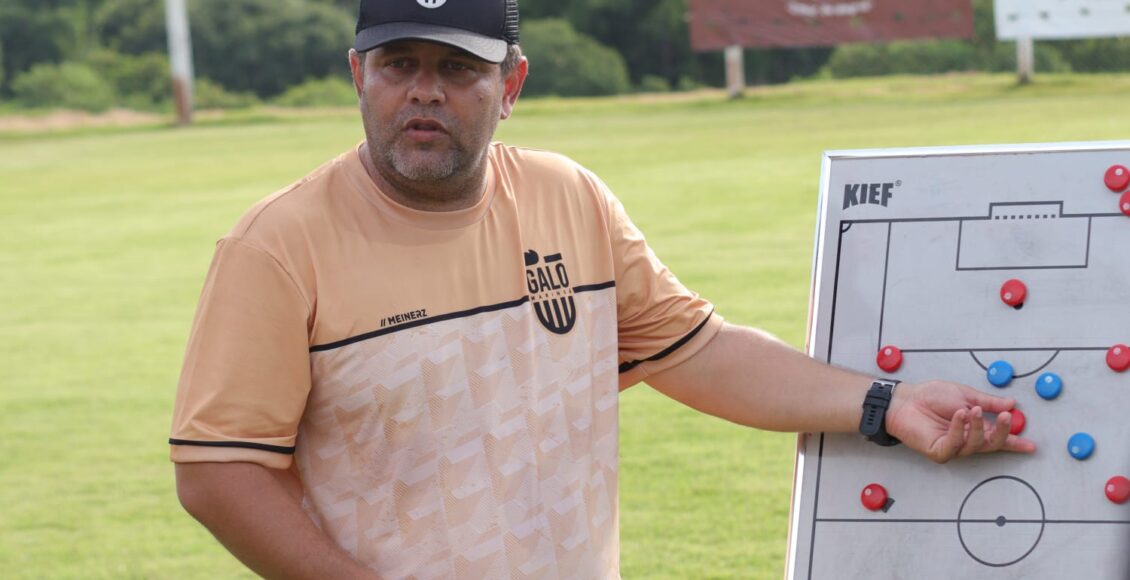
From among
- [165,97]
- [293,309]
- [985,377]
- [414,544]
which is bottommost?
[165,97]

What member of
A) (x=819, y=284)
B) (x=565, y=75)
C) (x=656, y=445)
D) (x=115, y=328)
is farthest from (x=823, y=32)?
(x=819, y=284)

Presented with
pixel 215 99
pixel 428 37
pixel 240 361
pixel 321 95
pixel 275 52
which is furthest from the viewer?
pixel 275 52

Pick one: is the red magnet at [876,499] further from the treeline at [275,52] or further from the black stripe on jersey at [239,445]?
the treeline at [275,52]

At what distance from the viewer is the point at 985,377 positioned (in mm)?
2758

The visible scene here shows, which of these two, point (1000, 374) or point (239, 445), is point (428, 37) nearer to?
point (239, 445)

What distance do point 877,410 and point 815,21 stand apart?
22.4 m

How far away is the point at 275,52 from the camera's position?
42.3 metres

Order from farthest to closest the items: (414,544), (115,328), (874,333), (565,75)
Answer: (565,75) → (115,328) → (874,333) → (414,544)

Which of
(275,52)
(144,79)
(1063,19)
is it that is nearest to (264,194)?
(1063,19)

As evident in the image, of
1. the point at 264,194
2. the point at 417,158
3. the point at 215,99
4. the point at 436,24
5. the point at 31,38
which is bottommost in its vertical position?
the point at 215,99

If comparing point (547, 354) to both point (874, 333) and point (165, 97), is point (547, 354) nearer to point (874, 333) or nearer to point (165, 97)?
point (874, 333)

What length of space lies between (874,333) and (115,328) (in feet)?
24.1

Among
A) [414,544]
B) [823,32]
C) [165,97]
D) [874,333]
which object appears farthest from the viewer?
[165,97]

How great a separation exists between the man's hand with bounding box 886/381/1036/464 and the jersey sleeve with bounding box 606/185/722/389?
42 cm
